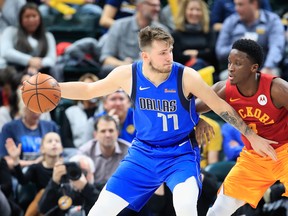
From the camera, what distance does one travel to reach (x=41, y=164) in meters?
8.27

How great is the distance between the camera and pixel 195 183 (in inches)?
239

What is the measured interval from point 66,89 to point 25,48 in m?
3.78

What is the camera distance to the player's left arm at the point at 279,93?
6.26 metres

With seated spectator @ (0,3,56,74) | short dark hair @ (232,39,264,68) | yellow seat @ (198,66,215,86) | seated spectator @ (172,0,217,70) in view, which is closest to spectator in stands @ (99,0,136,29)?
seated spectator @ (0,3,56,74)

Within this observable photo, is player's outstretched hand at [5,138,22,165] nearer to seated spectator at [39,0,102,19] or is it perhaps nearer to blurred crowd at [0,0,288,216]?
blurred crowd at [0,0,288,216]

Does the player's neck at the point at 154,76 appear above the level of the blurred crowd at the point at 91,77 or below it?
above

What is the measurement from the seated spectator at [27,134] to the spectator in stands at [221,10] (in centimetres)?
318

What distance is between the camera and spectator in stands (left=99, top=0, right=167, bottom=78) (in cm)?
1001

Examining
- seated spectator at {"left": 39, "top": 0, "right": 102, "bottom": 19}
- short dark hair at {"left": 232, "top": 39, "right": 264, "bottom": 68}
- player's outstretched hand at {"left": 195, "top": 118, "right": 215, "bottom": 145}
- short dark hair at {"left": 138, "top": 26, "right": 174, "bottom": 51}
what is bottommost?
seated spectator at {"left": 39, "top": 0, "right": 102, "bottom": 19}

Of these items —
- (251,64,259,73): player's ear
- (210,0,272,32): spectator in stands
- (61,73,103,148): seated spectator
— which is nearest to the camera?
(251,64,259,73): player's ear

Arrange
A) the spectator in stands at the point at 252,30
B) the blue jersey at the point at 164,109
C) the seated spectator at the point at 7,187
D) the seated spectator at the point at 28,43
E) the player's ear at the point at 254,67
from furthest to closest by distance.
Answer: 1. the seated spectator at the point at 28,43
2. the spectator in stands at the point at 252,30
3. the seated spectator at the point at 7,187
4. the player's ear at the point at 254,67
5. the blue jersey at the point at 164,109

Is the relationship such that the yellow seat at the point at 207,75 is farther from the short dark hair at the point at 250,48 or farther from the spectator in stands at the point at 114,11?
the short dark hair at the point at 250,48

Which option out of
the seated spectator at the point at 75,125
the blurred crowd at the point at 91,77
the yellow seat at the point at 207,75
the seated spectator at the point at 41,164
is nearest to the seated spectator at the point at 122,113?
the blurred crowd at the point at 91,77

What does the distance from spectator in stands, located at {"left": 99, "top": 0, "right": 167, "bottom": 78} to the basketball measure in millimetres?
3672
